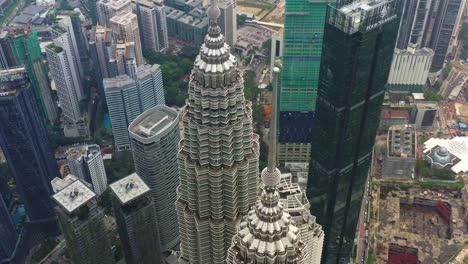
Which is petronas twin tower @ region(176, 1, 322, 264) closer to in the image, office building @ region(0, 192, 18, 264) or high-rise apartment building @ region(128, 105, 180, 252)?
high-rise apartment building @ region(128, 105, 180, 252)

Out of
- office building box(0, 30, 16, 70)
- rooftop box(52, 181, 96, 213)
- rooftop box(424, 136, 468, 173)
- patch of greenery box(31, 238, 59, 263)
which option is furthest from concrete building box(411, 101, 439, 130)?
office building box(0, 30, 16, 70)

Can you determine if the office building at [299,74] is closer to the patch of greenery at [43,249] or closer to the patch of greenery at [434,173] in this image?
the patch of greenery at [434,173]

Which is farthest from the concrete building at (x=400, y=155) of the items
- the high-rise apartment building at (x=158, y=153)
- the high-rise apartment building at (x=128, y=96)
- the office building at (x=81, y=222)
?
the office building at (x=81, y=222)

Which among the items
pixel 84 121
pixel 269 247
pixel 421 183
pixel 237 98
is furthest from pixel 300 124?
pixel 269 247

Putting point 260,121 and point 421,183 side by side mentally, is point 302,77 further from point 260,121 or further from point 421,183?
point 421,183

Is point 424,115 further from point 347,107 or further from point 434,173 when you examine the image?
point 347,107
